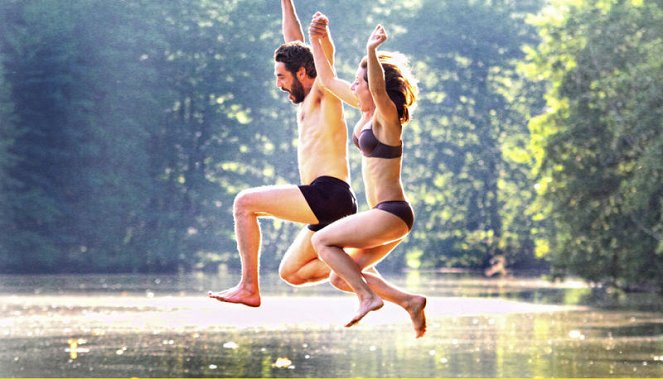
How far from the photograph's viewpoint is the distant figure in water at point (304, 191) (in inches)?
337

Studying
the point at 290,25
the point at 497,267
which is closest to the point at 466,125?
the point at 497,267

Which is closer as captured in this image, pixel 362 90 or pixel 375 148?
pixel 375 148

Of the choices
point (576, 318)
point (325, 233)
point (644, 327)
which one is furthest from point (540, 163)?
point (325, 233)

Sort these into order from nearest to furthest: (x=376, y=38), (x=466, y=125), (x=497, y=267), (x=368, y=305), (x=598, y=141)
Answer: (x=376, y=38)
(x=368, y=305)
(x=598, y=141)
(x=497, y=267)
(x=466, y=125)

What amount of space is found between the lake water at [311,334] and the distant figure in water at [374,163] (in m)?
30.0

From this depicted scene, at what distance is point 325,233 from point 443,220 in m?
103

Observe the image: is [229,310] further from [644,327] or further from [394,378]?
[394,378]

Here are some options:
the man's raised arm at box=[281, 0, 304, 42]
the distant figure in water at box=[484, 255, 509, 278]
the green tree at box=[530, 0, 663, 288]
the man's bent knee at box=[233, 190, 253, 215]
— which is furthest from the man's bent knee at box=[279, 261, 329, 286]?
the distant figure in water at box=[484, 255, 509, 278]

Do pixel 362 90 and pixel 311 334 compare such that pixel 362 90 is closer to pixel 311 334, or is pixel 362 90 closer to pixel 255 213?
pixel 255 213

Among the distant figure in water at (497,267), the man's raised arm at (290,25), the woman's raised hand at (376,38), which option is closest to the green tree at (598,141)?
the distant figure in water at (497,267)

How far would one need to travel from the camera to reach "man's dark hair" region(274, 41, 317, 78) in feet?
28.6

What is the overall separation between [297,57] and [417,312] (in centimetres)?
141

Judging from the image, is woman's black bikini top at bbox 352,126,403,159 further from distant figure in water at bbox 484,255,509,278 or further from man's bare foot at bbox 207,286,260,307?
distant figure in water at bbox 484,255,509,278

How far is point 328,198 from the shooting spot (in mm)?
8609
